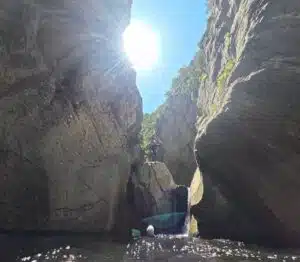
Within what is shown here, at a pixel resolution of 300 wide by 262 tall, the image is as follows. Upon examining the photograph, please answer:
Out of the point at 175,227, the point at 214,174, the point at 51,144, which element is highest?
Result: the point at 51,144

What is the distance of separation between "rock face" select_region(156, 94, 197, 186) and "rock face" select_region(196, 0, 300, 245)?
80.8ft

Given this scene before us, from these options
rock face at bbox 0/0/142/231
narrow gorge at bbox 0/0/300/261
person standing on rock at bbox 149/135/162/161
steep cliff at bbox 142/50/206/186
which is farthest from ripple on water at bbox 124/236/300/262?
person standing on rock at bbox 149/135/162/161

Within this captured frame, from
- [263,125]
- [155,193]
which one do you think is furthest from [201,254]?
[155,193]

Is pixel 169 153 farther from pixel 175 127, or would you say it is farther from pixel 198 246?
pixel 198 246

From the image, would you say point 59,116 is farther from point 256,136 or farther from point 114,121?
point 256,136

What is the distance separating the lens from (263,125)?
624 inches

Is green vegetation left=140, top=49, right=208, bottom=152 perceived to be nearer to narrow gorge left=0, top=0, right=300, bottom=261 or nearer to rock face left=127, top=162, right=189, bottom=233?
rock face left=127, top=162, right=189, bottom=233

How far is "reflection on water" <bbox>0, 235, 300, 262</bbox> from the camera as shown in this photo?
41.2 feet

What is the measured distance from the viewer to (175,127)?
46.3 meters

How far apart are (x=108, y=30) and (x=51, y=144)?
722 centimetres

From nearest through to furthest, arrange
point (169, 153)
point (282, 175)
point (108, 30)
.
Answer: point (282, 175), point (108, 30), point (169, 153)

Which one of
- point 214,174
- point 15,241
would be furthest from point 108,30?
point 15,241

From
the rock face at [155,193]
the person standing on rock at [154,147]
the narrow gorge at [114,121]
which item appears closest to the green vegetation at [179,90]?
the person standing on rock at [154,147]

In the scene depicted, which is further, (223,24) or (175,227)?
(175,227)
